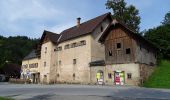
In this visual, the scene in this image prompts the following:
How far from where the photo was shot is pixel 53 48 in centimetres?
5088

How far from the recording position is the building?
36281 mm

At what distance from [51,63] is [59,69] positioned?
243 cm

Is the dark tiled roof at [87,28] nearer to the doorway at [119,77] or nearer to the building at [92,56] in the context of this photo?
the building at [92,56]

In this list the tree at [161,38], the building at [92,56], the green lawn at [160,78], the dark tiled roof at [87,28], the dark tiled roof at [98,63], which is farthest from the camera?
the tree at [161,38]

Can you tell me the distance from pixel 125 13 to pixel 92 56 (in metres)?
19.3

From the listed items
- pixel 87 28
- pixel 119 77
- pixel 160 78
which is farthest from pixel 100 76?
pixel 87 28

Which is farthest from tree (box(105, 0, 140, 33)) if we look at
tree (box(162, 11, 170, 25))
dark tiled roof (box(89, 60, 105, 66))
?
dark tiled roof (box(89, 60, 105, 66))

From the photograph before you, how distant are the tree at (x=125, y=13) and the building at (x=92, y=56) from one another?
11.5 m

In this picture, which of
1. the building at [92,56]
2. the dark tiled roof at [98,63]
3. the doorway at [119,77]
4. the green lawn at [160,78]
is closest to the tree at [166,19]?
the green lawn at [160,78]

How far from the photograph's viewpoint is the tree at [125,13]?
5688 cm

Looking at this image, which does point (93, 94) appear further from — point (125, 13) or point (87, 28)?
point (125, 13)

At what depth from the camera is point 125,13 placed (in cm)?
5706

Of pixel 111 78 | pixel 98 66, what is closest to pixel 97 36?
pixel 98 66

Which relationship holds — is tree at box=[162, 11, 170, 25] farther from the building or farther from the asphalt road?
the asphalt road
